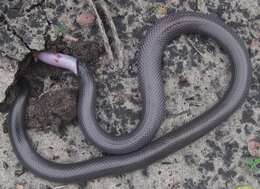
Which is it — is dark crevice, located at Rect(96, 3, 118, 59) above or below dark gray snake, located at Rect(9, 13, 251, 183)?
above

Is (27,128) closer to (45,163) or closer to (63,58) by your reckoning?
(45,163)

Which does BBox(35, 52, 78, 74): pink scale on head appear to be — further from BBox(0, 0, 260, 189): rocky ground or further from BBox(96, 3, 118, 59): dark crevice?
BBox(96, 3, 118, 59): dark crevice

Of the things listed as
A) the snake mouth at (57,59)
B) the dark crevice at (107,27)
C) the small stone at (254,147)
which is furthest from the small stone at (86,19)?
the small stone at (254,147)

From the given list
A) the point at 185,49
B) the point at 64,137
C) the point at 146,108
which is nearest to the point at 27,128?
the point at 64,137

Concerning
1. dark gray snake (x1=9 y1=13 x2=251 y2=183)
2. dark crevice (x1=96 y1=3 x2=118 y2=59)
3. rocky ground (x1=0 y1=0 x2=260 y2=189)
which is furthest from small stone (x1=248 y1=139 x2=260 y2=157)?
dark crevice (x1=96 y1=3 x2=118 y2=59)

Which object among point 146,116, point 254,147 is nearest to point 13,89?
point 146,116

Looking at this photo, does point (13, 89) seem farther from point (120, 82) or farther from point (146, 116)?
point (146, 116)

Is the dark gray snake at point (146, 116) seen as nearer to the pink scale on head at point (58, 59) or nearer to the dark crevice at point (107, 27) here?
the pink scale on head at point (58, 59)
